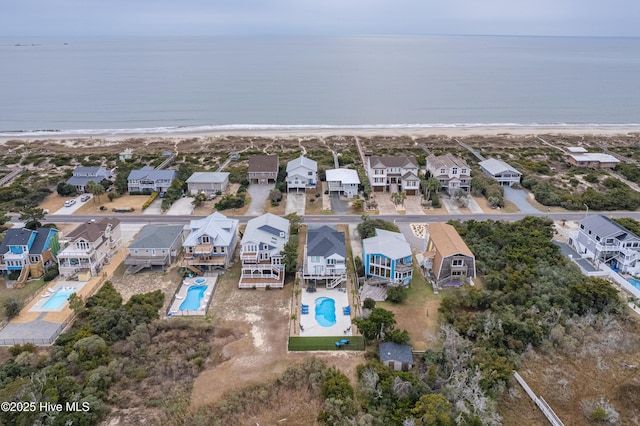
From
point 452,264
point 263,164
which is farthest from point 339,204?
point 452,264

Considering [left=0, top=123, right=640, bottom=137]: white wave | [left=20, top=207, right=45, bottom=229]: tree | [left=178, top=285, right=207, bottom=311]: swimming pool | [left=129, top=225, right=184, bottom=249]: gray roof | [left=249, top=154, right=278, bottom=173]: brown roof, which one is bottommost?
[left=178, top=285, right=207, bottom=311]: swimming pool

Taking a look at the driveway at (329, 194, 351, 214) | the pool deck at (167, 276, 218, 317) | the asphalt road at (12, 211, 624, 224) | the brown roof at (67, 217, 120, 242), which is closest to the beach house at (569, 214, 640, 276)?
the asphalt road at (12, 211, 624, 224)

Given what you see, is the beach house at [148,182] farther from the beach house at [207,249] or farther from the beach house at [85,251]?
the beach house at [207,249]

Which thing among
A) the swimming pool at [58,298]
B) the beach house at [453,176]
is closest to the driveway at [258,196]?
the swimming pool at [58,298]

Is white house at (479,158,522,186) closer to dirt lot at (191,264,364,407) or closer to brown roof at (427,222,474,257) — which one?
brown roof at (427,222,474,257)

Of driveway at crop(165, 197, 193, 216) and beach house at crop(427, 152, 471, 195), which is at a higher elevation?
beach house at crop(427, 152, 471, 195)

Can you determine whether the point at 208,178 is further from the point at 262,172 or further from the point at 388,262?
the point at 388,262
